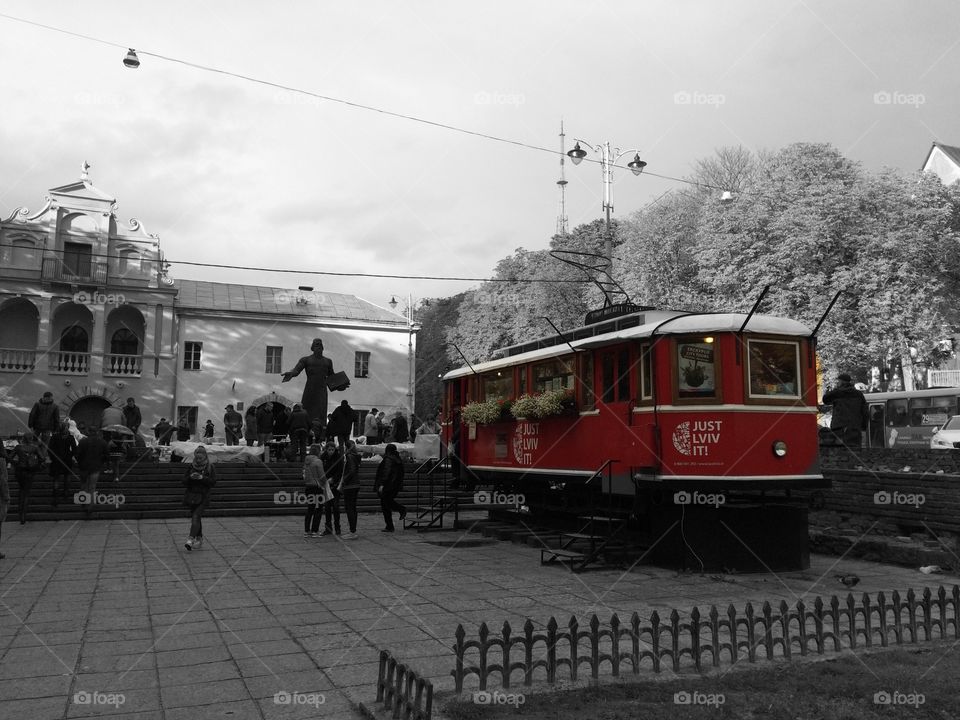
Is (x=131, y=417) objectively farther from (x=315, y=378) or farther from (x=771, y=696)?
(x=771, y=696)

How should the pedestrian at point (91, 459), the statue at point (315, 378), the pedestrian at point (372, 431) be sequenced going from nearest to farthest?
1. the pedestrian at point (91, 459)
2. the statue at point (315, 378)
3. the pedestrian at point (372, 431)

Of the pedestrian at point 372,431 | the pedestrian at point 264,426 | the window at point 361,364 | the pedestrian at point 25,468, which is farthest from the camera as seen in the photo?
the window at point 361,364

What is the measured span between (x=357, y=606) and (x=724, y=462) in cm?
538

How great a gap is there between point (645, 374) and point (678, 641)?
19.5 ft

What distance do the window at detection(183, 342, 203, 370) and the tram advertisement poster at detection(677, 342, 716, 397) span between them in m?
32.1

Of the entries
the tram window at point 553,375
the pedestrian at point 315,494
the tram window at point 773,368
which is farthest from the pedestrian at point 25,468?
the tram window at point 773,368

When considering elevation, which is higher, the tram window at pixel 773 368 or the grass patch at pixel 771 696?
the tram window at pixel 773 368

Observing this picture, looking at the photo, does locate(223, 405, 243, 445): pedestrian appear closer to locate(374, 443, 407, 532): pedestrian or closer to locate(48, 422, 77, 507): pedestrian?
locate(48, 422, 77, 507): pedestrian

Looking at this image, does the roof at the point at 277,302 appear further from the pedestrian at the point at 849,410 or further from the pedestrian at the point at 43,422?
the pedestrian at the point at 849,410

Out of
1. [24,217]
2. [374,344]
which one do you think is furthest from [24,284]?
[374,344]

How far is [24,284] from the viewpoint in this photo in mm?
35625

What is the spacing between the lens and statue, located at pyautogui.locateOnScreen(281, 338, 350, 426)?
19.9m

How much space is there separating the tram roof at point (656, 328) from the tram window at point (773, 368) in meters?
0.20

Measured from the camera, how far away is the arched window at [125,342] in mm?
37969
